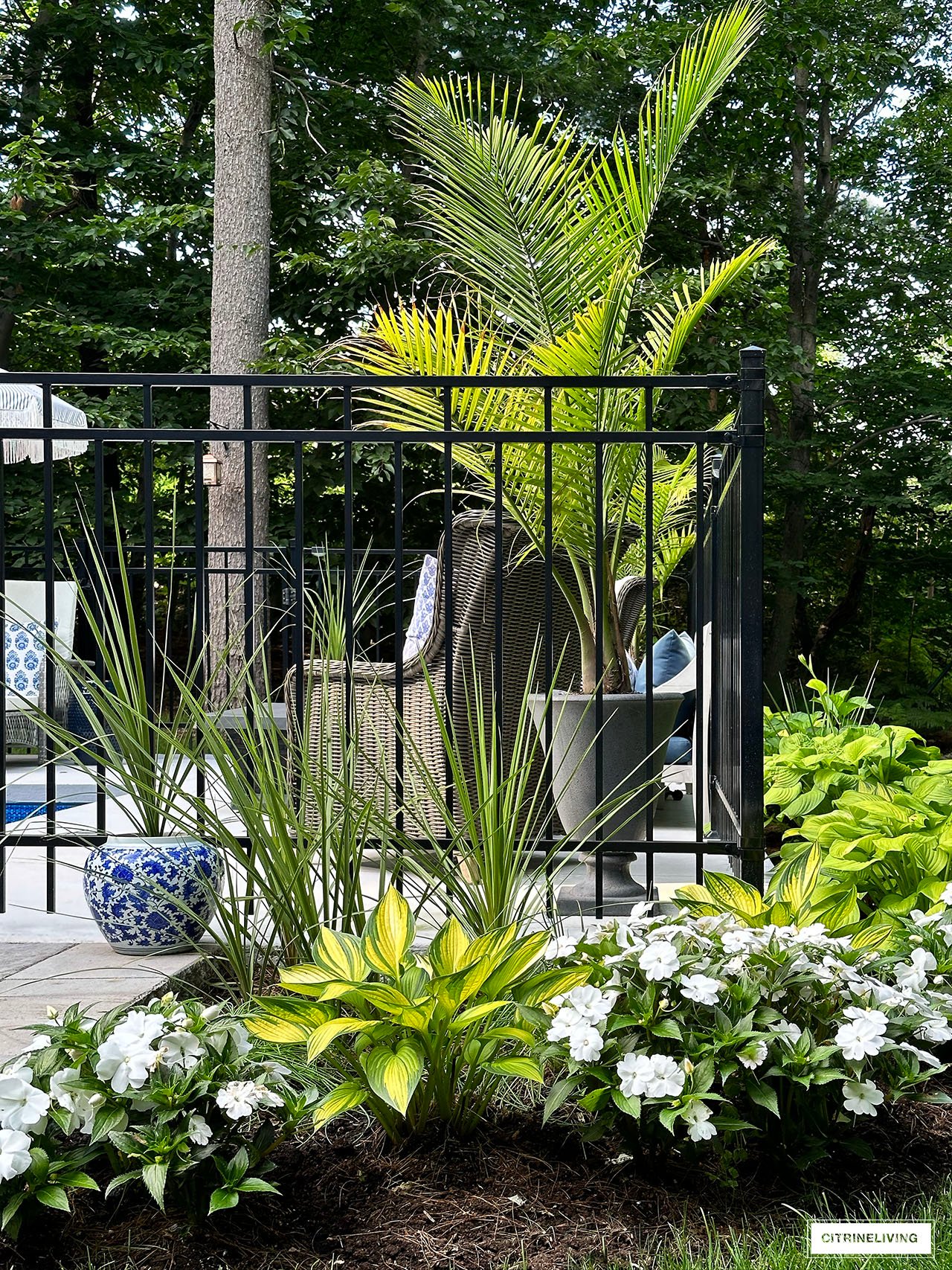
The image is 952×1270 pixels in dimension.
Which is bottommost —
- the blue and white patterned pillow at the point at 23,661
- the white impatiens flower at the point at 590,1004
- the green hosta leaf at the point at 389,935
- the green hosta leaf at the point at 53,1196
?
the green hosta leaf at the point at 53,1196

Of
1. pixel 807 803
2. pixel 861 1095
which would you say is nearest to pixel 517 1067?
pixel 861 1095

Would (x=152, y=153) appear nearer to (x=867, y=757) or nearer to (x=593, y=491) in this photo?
(x=593, y=491)

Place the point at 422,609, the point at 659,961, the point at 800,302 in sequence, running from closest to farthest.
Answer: the point at 659,961 < the point at 422,609 < the point at 800,302

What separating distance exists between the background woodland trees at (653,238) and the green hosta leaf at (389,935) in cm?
617

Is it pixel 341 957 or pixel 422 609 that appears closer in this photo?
pixel 341 957

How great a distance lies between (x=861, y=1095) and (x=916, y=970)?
255 mm

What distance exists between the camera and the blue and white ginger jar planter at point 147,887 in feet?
7.26

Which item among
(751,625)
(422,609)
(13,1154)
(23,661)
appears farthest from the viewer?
(23,661)

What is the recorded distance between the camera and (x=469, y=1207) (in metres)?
1.49

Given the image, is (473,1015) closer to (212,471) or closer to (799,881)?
(799,881)

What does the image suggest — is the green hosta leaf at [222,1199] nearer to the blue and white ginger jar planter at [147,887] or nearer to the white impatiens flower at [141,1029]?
Answer: the white impatiens flower at [141,1029]

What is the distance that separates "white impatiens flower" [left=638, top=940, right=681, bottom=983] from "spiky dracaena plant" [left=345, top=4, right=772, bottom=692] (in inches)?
49.4

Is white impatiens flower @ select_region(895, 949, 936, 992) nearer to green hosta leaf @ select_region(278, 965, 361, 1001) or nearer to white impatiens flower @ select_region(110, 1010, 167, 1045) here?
green hosta leaf @ select_region(278, 965, 361, 1001)

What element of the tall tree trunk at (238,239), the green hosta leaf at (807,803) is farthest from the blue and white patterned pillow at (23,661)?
the green hosta leaf at (807,803)
